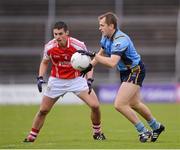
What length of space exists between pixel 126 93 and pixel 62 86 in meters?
1.41

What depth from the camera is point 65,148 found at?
12.0m

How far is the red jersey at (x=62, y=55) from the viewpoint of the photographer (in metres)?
13.8

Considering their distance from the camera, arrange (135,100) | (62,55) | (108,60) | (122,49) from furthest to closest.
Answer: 1. (62,55)
2. (135,100)
3. (122,49)
4. (108,60)

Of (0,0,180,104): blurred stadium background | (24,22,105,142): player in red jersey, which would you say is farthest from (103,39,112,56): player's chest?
(0,0,180,104): blurred stadium background

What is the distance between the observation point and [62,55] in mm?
13750

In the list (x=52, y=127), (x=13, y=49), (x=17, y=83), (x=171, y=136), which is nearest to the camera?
(x=171, y=136)

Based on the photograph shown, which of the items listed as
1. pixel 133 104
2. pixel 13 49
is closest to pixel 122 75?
pixel 133 104

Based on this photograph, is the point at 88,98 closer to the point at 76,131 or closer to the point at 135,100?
the point at 135,100

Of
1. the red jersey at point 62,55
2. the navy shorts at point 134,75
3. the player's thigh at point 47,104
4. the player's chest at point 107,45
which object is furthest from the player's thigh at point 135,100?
the player's thigh at point 47,104

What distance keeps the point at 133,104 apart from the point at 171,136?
2.00m

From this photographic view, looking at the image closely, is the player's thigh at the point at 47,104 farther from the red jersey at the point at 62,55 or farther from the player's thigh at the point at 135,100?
the player's thigh at the point at 135,100

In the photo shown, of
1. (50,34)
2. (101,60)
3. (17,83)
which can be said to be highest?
(101,60)

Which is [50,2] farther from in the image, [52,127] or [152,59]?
[52,127]

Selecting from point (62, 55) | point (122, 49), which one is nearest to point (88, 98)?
point (62, 55)
